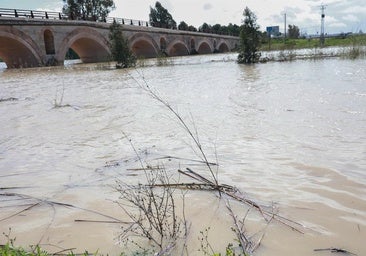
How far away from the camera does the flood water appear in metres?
2.25

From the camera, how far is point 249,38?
20125 millimetres

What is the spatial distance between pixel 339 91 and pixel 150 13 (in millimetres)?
87562

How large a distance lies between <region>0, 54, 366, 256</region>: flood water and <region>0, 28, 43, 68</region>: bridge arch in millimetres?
23767

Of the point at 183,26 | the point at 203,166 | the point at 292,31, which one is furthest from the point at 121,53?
the point at 292,31

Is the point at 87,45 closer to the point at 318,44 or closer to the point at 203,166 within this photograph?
the point at 318,44

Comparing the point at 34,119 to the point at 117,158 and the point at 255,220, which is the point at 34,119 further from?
the point at 255,220

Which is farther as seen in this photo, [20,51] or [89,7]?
[89,7]

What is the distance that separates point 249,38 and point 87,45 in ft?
84.2

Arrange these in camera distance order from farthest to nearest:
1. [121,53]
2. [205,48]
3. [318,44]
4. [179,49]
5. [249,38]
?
[205,48] < [179,49] < [318,44] < [121,53] < [249,38]

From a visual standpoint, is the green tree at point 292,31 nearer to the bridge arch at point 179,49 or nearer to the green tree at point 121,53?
the bridge arch at point 179,49

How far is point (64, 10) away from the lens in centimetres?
6969

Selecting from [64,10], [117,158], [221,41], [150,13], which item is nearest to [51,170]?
[117,158]

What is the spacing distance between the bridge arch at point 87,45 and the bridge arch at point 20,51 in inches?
114

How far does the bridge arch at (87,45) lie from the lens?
3366cm
